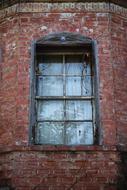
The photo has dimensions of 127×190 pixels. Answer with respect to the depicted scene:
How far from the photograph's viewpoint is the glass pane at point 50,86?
8.62 m

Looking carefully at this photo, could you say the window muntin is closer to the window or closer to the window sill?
the window

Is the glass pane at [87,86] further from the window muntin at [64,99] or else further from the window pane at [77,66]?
the window pane at [77,66]

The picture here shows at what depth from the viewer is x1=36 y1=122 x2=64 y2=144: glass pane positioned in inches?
325

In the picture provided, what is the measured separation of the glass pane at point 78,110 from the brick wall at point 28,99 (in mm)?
331

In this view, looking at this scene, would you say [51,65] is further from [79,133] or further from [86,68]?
[79,133]

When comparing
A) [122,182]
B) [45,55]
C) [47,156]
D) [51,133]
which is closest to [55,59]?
[45,55]

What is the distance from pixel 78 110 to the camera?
847 centimetres

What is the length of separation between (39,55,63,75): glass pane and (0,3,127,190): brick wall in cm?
37

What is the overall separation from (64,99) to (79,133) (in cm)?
68

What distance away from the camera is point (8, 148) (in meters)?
7.93

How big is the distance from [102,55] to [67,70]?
699mm

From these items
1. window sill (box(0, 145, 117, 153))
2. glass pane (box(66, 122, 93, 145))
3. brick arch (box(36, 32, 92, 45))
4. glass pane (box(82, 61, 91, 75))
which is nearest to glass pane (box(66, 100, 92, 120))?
glass pane (box(66, 122, 93, 145))

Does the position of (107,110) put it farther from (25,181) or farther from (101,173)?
(25,181)

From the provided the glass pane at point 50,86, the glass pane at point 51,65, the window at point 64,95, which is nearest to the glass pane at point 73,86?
the window at point 64,95
